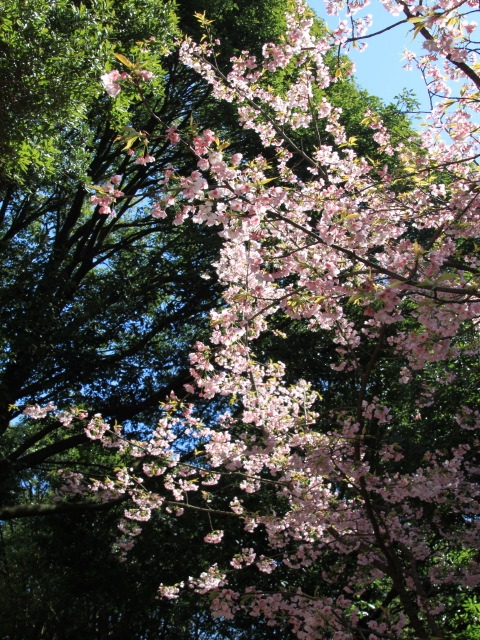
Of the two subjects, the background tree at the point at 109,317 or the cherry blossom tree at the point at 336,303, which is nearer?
the cherry blossom tree at the point at 336,303

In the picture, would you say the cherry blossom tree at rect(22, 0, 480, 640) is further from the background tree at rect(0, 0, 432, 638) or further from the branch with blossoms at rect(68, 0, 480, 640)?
the background tree at rect(0, 0, 432, 638)

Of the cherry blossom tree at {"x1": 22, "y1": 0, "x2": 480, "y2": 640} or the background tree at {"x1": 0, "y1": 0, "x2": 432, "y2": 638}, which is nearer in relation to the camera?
the cherry blossom tree at {"x1": 22, "y1": 0, "x2": 480, "y2": 640}

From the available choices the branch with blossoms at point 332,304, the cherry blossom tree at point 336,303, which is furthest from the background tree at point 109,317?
the branch with blossoms at point 332,304

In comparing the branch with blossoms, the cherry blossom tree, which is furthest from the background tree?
the branch with blossoms

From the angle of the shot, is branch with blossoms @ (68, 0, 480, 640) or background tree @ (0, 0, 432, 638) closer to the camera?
branch with blossoms @ (68, 0, 480, 640)

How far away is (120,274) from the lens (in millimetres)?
8969

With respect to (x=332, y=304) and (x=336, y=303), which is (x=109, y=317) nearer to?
(x=336, y=303)

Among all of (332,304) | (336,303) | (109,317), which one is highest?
(109,317)

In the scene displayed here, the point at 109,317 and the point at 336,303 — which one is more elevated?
the point at 109,317

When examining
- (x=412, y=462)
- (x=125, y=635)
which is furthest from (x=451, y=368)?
(x=125, y=635)

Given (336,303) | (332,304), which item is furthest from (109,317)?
(332,304)

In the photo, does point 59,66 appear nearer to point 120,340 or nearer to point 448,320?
point 448,320

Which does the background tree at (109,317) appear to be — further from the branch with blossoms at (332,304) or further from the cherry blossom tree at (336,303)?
the branch with blossoms at (332,304)

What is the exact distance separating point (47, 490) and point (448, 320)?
13038mm
